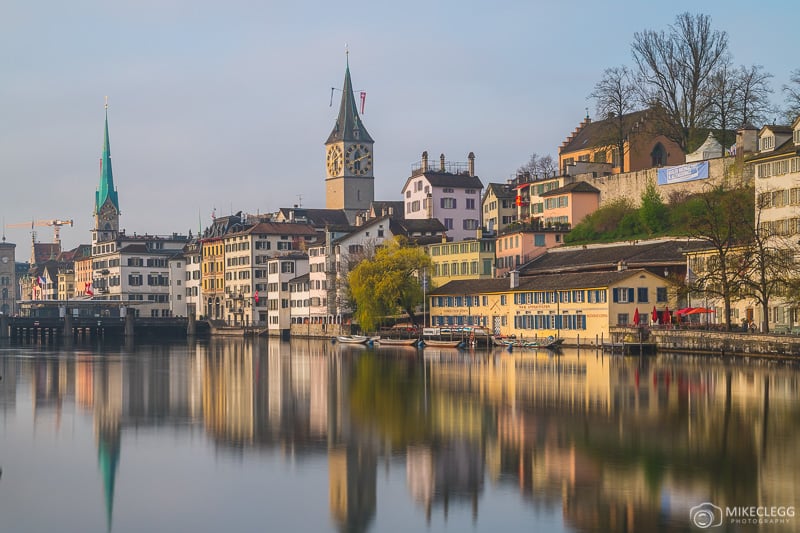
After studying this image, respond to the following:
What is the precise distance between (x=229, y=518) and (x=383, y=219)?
319 ft

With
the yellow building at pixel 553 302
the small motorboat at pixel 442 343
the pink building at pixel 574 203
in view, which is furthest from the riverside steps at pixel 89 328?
the pink building at pixel 574 203

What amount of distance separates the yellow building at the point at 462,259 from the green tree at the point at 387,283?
4.26 metres

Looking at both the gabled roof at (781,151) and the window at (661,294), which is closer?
the gabled roof at (781,151)

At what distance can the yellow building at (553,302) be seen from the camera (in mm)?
84188

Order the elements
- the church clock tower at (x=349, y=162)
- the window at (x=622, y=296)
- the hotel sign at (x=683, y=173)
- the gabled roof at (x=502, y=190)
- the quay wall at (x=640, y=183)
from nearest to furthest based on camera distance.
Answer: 1. the window at (x=622, y=296)
2. the quay wall at (x=640, y=183)
3. the hotel sign at (x=683, y=173)
4. the gabled roof at (x=502, y=190)
5. the church clock tower at (x=349, y=162)

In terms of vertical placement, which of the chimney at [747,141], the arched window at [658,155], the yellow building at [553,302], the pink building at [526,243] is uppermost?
the arched window at [658,155]

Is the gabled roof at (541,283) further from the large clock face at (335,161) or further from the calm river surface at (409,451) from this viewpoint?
the large clock face at (335,161)

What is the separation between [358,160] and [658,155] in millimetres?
81024

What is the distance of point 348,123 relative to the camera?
183 meters

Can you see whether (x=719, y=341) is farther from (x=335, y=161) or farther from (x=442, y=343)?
(x=335, y=161)

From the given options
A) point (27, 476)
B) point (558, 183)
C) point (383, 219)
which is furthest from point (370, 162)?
point (27, 476)

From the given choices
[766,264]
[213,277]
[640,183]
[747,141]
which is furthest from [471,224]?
[766,264]

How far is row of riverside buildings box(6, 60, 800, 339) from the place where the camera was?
84438 millimetres

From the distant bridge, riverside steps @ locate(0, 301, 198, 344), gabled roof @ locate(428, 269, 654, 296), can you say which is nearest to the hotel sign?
gabled roof @ locate(428, 269, 654, 296)
